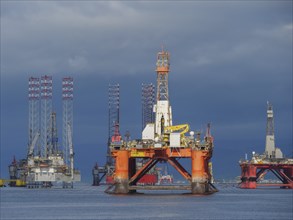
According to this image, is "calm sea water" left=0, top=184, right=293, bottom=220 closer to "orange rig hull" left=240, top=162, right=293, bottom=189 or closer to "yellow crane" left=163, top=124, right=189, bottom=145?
"yellow crane" left=163, top=124, right=189, bottom=145

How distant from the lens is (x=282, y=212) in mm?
75375

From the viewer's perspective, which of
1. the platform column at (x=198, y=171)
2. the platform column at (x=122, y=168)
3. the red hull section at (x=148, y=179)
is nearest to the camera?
the platform column at (x=198, y=171)

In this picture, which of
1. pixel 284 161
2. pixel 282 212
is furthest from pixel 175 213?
pixel 284 161

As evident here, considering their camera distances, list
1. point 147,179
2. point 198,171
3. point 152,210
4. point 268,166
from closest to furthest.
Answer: point 152,210 < point 198,171 < point 268,166 < point 147,179

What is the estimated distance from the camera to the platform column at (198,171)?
3593 inches

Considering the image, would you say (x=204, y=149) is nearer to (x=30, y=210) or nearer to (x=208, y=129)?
(x=208, y=129)

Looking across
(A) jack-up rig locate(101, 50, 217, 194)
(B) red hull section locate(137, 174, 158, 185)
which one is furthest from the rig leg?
(A) jack-up rig locate(101, 50, 217, 194)

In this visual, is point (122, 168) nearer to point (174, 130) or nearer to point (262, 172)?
point (174, 130)

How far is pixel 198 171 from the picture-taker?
91.4m

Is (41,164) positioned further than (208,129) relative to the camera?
Yes

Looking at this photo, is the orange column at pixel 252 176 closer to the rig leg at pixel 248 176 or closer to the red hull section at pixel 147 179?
the rig leg at pixel 248 176

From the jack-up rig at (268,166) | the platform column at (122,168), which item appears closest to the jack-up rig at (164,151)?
the platform column at (122,168)

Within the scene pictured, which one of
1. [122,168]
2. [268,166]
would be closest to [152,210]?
[122,168]

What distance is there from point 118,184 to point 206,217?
26.8 metres
